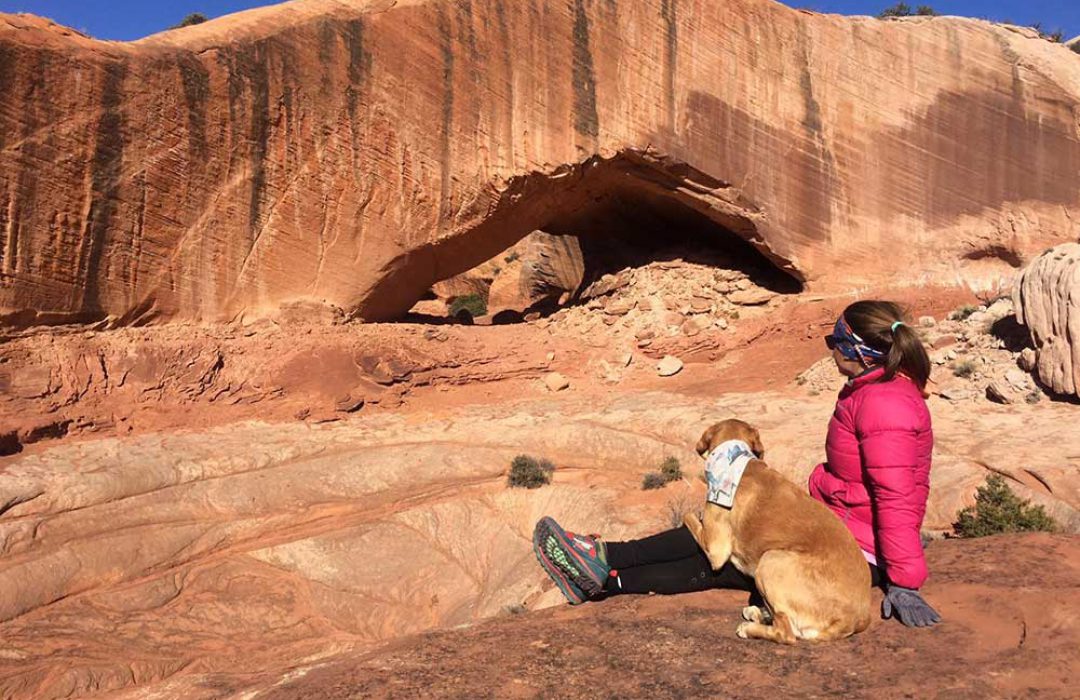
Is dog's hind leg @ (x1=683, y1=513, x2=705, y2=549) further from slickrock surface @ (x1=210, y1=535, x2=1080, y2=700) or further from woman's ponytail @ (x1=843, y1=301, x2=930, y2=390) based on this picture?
woman's ponytail @ (x1=843, y1=301, x2=930, y2=390)

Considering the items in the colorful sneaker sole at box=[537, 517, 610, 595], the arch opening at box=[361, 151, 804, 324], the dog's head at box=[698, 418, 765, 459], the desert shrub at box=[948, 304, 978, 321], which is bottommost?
the colorful sneaker sole at box=[537, 517, 610, 595]

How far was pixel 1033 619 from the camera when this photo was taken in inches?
122

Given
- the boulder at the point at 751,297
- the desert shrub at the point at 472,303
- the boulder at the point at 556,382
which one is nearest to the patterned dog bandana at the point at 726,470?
the boulder at the point at 556,382

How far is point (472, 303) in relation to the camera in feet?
90.1

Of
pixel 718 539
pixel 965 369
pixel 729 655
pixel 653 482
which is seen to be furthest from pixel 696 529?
pixel 965 369

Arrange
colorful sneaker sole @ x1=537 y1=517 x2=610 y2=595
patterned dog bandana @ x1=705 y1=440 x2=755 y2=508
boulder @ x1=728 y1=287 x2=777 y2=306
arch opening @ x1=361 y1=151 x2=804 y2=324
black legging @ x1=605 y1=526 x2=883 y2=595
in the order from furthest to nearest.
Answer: boulder @ x1=728 y1=287 x2=777 y2=306 → arch opening @ x1=361 y1=151 x2=804 y2=324 → colorful sneaker sole @ x1=537 y1=517 x2=610 y2=595 → black legging @ x1=605 y1=526 x2=883 y2=595 → patterned dog bandana @ x1=705 y1=440 x2=755 y2=508

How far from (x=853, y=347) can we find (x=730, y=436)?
29.5 inches

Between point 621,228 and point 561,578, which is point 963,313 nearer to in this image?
point 621,228

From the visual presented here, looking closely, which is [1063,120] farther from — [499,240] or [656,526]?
[656,526]

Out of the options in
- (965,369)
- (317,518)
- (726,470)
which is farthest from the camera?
(965,369)

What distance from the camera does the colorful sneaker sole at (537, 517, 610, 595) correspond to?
161 inches

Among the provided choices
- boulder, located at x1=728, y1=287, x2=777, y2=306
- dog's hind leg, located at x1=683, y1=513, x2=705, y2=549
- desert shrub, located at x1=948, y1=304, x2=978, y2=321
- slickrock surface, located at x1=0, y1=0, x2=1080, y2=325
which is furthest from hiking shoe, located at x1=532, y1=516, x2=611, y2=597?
boulder, located at x1=728, y1=287, x2=777, y2=306

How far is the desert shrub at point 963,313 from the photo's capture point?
A: 12734mm

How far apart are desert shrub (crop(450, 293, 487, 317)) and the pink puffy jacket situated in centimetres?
2329
